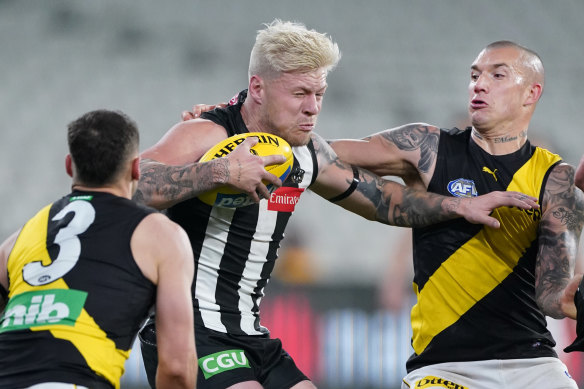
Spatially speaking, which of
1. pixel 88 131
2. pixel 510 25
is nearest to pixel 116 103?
pixel 510 25

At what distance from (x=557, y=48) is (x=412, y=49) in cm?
217

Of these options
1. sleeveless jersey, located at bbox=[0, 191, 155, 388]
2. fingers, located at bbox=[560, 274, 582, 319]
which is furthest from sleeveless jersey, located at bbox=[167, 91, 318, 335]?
fingers, located at bbox=[560, 274, 582, 319]

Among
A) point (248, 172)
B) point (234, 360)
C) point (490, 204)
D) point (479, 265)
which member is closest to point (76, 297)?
point (248, 172)

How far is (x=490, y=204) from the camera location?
4.29 m

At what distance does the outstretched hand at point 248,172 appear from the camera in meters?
3.71

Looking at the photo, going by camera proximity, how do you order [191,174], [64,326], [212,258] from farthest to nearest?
[212,258] → [191,174] → [64,326]

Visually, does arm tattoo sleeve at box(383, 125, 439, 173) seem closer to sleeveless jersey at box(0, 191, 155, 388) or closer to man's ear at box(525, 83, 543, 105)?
man's ear at box(525, 83, 543, 105)

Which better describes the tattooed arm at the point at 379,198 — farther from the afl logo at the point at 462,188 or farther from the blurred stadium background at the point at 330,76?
the blurred stadium background at the point at 330,76

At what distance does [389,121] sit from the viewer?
12.0 meters

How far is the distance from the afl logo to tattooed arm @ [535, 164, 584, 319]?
377 mm

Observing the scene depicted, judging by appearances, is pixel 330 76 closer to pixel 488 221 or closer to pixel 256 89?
pixel 256 89

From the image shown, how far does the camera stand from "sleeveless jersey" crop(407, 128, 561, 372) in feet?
14.7

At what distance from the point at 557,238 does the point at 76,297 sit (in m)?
2.49

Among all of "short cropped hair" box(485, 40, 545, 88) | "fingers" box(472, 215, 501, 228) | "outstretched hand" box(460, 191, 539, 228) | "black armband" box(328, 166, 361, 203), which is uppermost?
"short cropped hair" box(485, 40, 545, 88)
